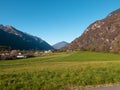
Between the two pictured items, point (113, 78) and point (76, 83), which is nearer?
point (76, 83)

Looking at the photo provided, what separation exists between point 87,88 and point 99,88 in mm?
961

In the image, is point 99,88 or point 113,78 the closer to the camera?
point 99,88

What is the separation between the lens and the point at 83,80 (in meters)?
23.8

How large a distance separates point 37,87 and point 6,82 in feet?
14.0

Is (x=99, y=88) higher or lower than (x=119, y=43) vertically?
lower

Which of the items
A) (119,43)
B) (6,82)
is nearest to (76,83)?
(6,82)

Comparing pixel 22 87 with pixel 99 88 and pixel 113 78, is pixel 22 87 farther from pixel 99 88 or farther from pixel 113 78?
pixel 113 78

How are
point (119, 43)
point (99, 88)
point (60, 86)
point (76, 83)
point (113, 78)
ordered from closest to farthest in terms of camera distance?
point (99, 88) → point (60, 86) → point (76, 83) → point (113, 78) → point (119, 43)

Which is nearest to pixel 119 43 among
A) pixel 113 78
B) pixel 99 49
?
pixel 99 49

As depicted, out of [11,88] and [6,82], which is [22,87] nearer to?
[11,88]

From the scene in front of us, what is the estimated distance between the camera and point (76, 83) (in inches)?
898

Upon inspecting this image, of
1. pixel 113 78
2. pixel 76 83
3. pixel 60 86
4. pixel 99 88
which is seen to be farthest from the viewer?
pixel 113 78

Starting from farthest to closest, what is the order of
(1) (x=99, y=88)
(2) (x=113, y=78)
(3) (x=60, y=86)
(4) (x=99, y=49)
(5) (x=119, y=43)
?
(4) (x=99, y=49)
(5) (x=119, y=43)
(2) (x=113, y=78)
(3) (x=60, y=86)
(1) (x=99, y=88)

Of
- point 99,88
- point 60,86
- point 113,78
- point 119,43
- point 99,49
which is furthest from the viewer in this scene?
point 99,49
